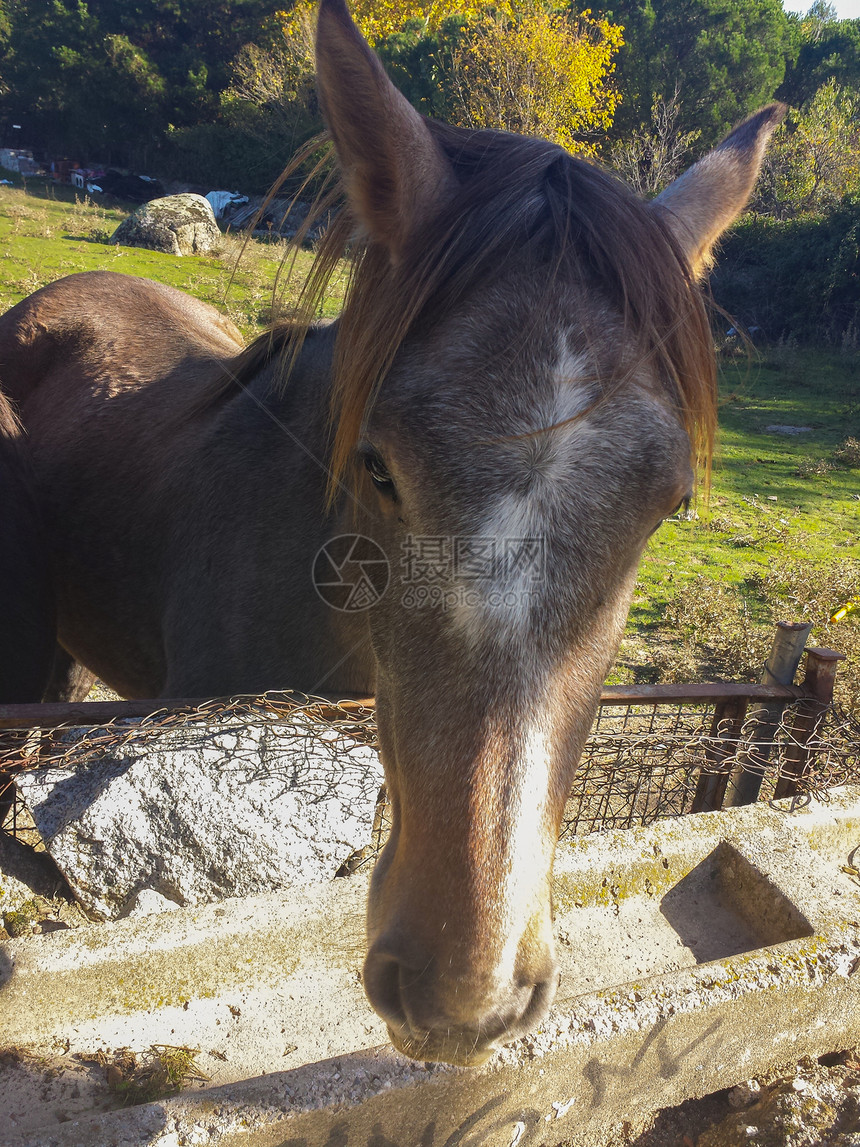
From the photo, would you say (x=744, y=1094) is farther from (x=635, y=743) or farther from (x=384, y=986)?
(x=384, y=986)

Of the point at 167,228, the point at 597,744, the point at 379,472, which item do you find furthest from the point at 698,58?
the point at 379,472

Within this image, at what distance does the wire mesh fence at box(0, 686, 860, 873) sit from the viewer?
214cm

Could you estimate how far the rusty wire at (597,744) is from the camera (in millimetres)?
2135

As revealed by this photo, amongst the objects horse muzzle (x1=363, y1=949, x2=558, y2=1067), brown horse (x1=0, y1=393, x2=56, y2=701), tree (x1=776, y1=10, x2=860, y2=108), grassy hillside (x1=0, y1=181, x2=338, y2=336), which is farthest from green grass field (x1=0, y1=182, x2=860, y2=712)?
tree (x1=776, y1=10, x2=860, y2=108)

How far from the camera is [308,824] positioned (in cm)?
266

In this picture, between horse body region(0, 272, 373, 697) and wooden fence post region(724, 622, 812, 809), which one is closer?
horse body region(0, 272, 373, 697)

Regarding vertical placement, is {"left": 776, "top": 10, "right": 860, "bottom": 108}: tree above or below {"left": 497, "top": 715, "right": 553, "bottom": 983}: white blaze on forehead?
above

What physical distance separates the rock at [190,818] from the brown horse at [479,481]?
0.66m

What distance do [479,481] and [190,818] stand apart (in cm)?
195

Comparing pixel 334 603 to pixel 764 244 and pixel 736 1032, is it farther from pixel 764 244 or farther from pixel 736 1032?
pixel 764 244

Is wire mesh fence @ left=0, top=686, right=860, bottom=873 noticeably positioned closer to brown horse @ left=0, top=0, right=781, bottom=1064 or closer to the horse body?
the horse body

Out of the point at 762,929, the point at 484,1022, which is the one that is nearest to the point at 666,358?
the point at 484,1022

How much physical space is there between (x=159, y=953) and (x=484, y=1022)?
1.44 metres

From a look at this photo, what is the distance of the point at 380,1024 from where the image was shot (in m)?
2.24
